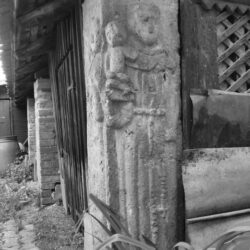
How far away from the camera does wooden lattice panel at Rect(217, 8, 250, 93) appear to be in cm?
247

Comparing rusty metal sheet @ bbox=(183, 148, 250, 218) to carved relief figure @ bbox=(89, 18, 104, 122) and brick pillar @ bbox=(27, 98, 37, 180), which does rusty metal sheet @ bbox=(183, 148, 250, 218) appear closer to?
carved relief figure @ bbox=(89, 18, 104, 122)

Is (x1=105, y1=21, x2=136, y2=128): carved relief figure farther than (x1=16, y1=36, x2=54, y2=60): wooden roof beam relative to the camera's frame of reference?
No

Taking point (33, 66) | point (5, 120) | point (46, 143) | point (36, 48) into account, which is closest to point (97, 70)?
point (36, 48)

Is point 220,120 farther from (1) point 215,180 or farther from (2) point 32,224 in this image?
(2) point 32,224

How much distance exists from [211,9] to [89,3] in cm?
89

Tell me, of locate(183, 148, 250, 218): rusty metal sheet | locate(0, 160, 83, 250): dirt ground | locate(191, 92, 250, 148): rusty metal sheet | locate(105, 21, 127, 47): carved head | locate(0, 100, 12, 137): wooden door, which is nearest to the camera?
locate(105, 21, 127, 47): carved head

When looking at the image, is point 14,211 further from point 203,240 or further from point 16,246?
point 203,240

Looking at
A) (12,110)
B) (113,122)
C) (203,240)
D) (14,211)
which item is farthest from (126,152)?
(12,110)

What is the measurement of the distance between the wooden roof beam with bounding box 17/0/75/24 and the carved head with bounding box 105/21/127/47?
29.5 inches

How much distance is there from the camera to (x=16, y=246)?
3219 mm

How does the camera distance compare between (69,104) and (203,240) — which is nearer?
(203,240)

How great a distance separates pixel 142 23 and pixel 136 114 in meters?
0.56

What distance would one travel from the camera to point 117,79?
193cm

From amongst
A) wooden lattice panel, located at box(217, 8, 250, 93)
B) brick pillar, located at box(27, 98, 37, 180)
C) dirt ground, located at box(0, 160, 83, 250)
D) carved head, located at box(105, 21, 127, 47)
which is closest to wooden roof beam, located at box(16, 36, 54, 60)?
carved head, located at box(105, 21, 127, 47)
